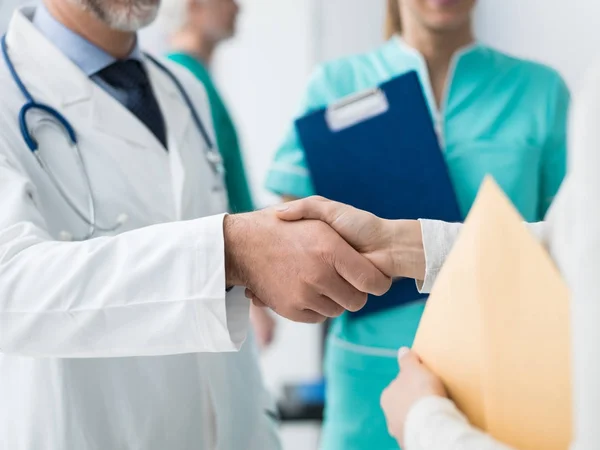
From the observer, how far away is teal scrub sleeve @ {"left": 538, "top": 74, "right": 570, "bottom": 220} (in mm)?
1274

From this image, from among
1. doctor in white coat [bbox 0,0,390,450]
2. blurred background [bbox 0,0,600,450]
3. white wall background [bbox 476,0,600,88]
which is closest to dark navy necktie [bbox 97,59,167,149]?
doctor in white coat [bbox 0,0,390,450]

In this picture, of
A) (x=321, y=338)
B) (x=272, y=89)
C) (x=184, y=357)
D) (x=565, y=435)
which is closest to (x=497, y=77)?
(x=184, y=357)

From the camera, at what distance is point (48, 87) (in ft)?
3.37

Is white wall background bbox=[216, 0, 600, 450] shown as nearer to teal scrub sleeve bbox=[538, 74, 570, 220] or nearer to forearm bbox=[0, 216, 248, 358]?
teal scrub sleeve bbox=[538, 74, 570, 220]

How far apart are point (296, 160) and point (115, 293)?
2.02 feet

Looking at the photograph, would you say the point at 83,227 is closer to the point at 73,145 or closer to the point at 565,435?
the point at 73,145

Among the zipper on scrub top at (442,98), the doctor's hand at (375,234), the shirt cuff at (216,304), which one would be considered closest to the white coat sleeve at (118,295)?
the shirt cuff at (216,304)

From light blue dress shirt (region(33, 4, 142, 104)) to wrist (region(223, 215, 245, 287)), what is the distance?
388 mm

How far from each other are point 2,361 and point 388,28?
96 centimetres

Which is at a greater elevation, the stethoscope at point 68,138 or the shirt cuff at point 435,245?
the stethoscope at point 68,138

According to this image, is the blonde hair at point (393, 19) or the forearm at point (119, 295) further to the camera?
the blonde hair at point (393, 19)

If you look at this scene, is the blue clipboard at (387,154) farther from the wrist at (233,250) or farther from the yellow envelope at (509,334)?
the yellow envelope at (509,334)

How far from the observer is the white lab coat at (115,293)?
80 cm

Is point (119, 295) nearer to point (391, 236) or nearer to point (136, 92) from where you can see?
point (391, 236)
